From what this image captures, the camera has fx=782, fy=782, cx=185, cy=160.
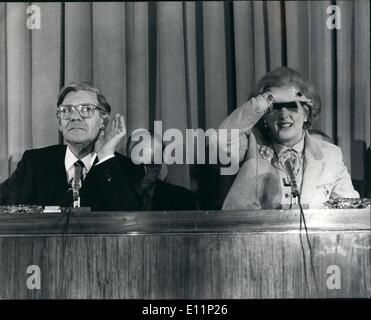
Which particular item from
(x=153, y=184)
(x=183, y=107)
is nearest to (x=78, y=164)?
(x=153, y=184)

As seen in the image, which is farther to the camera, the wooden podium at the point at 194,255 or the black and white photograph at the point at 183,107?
the black and white photograph at the point at 183,107

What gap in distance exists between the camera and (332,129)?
4.14 m

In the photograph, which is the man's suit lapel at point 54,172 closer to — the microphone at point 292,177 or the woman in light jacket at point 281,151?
the woman in light jacket at point 281,151

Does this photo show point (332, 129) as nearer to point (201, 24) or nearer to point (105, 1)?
point (201, 24)

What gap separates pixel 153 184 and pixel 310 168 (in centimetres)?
83

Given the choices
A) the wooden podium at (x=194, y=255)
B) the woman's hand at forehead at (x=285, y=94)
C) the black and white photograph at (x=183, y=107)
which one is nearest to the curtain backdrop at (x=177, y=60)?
the black and white photograph at (x=183, y=107)

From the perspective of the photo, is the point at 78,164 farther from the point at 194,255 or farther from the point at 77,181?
the point at 194,255

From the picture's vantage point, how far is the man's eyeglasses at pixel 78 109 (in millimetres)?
4129

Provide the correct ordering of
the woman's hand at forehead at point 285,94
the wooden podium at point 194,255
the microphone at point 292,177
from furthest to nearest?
the woman's hand at forehead at point 285,94
the microphone at point 292,177
the wooden podium at point 194,255

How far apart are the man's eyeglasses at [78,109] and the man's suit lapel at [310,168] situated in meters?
1.09

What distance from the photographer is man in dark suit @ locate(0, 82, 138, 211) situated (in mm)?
4074

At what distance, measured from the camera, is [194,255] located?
154 inches

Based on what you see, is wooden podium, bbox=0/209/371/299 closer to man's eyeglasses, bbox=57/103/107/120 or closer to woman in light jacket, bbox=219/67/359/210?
woman in light jacket, bbox=219/67/359/210

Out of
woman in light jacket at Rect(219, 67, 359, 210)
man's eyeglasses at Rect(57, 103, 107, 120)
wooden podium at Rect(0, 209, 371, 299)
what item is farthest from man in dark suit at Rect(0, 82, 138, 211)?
woman in light jacket at Rect(219, 67, 359, 210)
